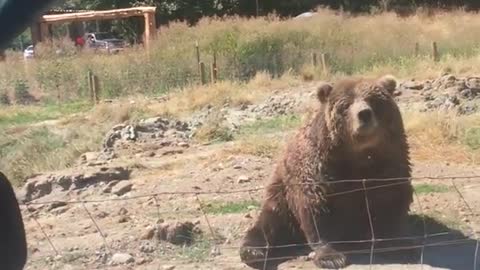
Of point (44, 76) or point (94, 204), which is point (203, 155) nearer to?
point (94, 204)

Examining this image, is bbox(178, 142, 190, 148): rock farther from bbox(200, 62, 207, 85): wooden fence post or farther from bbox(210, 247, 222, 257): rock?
bbox(200, 62, 207, 85): wooden fence post

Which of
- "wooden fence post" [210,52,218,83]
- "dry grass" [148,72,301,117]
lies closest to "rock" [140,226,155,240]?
"dry grass" [148,72,301,117]

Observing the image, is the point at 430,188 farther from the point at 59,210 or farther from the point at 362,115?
the point at 59,210

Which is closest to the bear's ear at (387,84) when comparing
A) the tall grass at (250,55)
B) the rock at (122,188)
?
the rock at (122,188)

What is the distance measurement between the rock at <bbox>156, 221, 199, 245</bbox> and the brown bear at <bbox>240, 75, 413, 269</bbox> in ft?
2.43

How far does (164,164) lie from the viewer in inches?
517

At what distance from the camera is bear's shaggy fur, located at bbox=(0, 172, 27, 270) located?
254cm

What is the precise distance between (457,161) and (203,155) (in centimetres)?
367

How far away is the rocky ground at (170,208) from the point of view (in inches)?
296

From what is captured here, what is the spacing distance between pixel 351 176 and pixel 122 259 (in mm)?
1822

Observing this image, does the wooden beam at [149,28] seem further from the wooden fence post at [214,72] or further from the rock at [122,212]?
the rock at [122,212]

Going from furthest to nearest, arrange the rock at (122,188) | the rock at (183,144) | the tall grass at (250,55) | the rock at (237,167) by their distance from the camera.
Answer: the tall grass at (250,55) → the rock at (183,144) → the rock at (237,167) → the rock at (122,188)

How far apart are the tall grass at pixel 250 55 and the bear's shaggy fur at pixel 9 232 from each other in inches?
762

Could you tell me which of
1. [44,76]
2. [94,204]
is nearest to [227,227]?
[94,204]
